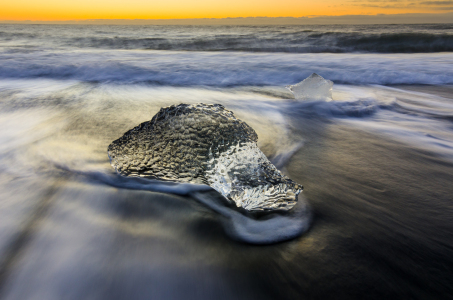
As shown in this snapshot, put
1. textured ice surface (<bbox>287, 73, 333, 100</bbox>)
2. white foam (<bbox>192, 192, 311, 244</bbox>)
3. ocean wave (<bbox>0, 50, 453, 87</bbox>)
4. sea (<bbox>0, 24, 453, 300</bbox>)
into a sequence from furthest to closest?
1. ocean wave (<bbox>0, 50, 453, 87</bbox>)
2. textured ice surface (<bbox>287, 73, 333, 100</bbox>)
3. white foam (<bbox>192, 192, 311, 244</bbox>)
4. sea (<bbox>0, 24, 453, 300</bbox>)

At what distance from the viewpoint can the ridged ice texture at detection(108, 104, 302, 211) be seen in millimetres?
1278

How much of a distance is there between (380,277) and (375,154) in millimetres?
1351

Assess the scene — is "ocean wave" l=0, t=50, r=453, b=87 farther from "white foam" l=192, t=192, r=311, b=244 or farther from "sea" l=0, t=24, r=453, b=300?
"white foam" l=192, t=192, r=311, b=244

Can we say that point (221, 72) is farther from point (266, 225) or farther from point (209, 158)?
point (266, 225)

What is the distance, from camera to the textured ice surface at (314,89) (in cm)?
353

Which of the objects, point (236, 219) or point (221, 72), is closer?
point (236, 219)

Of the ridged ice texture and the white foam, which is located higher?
the ridged ice texture

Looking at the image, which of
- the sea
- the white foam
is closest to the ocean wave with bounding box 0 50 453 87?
the sea

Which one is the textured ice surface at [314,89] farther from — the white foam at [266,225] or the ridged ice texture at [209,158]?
the white foam at [266,225]

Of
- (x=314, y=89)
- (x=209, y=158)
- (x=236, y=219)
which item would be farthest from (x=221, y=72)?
(x=236, y=219)

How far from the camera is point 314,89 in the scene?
141 inches

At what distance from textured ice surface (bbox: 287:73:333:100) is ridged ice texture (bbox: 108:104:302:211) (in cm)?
245

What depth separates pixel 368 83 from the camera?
5.31 meters

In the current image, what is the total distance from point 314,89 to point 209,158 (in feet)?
9.01
